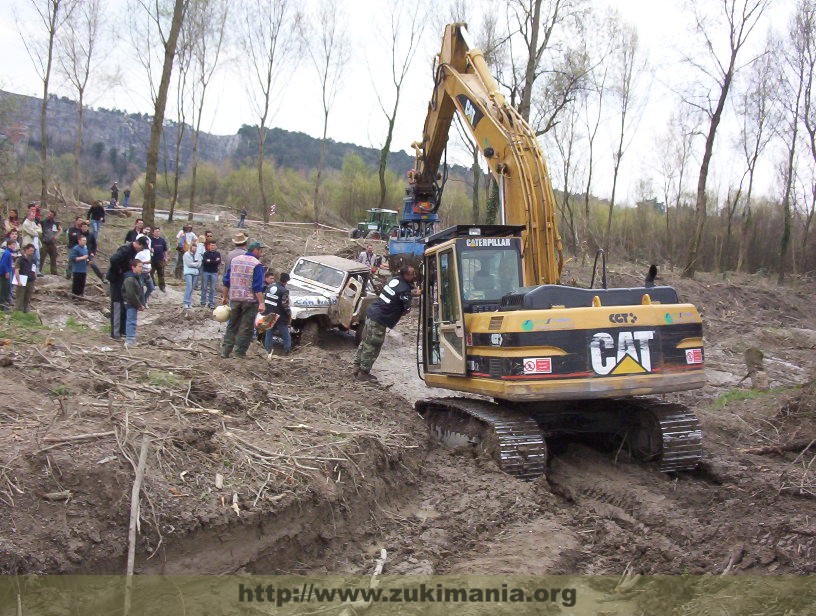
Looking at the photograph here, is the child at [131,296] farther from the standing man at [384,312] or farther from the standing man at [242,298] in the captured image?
the standing man at [384,312]

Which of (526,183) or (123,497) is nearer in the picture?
(123,497)

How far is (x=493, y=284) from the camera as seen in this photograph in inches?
331

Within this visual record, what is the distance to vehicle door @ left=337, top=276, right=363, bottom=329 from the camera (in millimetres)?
14594

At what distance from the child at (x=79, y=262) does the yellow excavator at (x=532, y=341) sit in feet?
26.9

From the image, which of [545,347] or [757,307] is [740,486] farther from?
[757,307]

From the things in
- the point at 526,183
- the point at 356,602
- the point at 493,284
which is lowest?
the point at 356,602

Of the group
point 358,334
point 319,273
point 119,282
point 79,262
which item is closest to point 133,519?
point 119,282

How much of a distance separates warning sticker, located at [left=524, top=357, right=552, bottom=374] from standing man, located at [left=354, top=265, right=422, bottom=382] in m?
3.21

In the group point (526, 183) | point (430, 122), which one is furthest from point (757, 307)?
point (526, 183)

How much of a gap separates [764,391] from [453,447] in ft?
21.4

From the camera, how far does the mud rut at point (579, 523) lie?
17.4 ft

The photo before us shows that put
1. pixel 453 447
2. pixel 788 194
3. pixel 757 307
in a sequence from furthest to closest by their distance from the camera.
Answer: pixel 788 194 → pixel 757 307 → pixel 453 447

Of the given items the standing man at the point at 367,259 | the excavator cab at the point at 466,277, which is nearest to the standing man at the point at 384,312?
the excavator cab at the point at 466,277

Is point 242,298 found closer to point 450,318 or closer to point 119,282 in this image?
point 119,282
